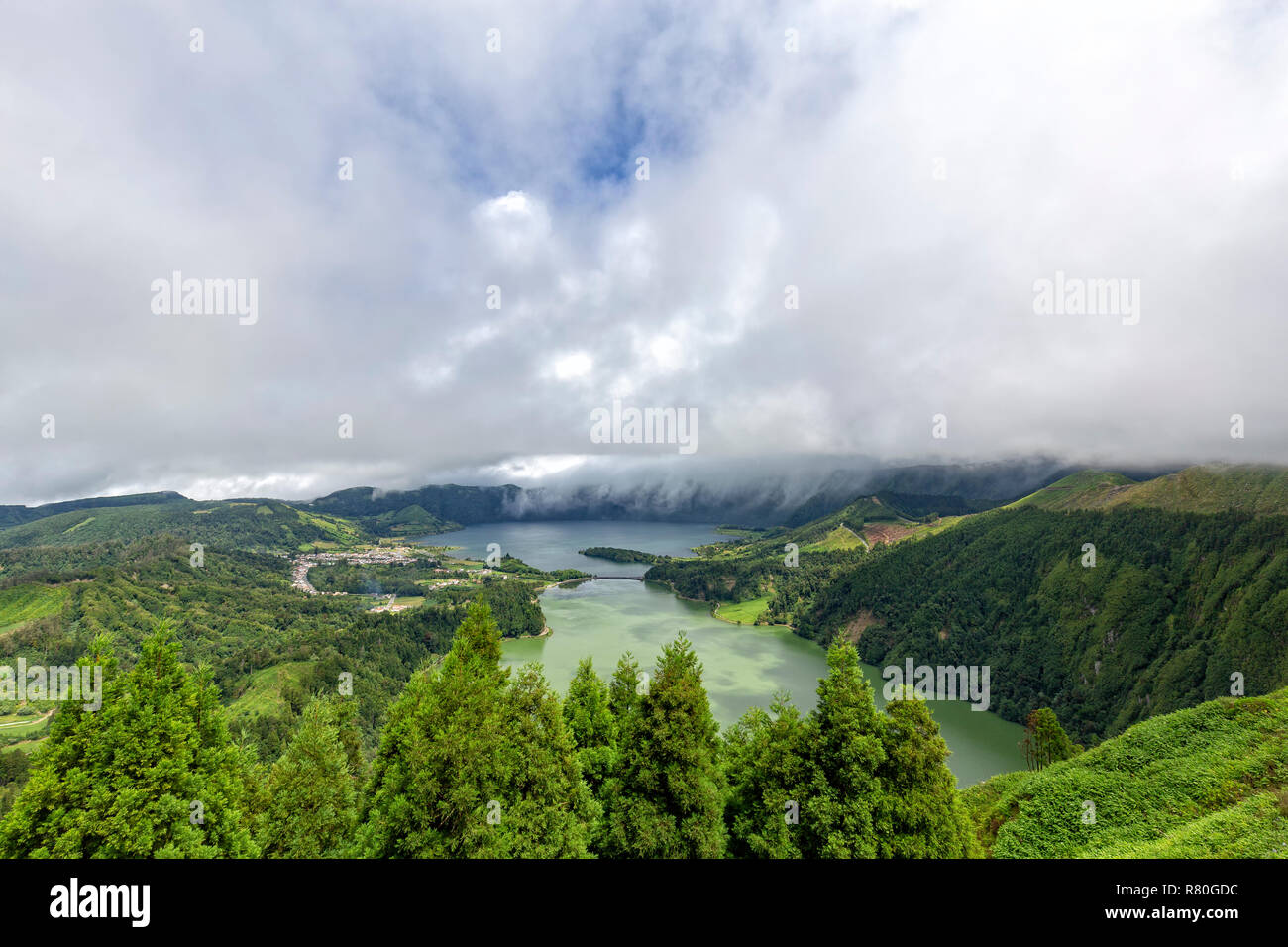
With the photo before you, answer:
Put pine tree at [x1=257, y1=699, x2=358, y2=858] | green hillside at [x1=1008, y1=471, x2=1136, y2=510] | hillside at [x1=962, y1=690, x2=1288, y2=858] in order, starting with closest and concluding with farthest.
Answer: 1. hillside at [x1=962, y1=690, x2=1288, y2=858]
2. pine tree at [x1=257, y1=699, x2=358, y2=858]
3. green hillside at [x1=1008, y1=471, x2=1136, y2=510]

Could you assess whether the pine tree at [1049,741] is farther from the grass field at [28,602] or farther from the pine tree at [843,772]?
the grass field at [28,602]

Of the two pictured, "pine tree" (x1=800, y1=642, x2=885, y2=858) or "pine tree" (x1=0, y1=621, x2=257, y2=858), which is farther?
"pine tree" (x1=800, y1=642, x2=885, y2=858)

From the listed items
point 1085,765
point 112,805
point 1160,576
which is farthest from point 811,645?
point 112,805

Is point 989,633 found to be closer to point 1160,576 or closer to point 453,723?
point 1160,576

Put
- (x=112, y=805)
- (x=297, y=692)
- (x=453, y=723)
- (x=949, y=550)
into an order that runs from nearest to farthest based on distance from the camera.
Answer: (x=112, y=805) < (x=453, y=723) < (x=297, y=692) < (x=949, y=550)

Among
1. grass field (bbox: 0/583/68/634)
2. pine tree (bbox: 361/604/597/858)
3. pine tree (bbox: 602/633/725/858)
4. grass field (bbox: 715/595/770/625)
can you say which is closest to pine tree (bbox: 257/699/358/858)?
pine tree (bbox: 361/604/597/858)

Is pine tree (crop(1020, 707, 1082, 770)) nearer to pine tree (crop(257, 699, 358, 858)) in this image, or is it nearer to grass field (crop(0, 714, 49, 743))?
pine tree (crop(257, 699, 358, 858))
